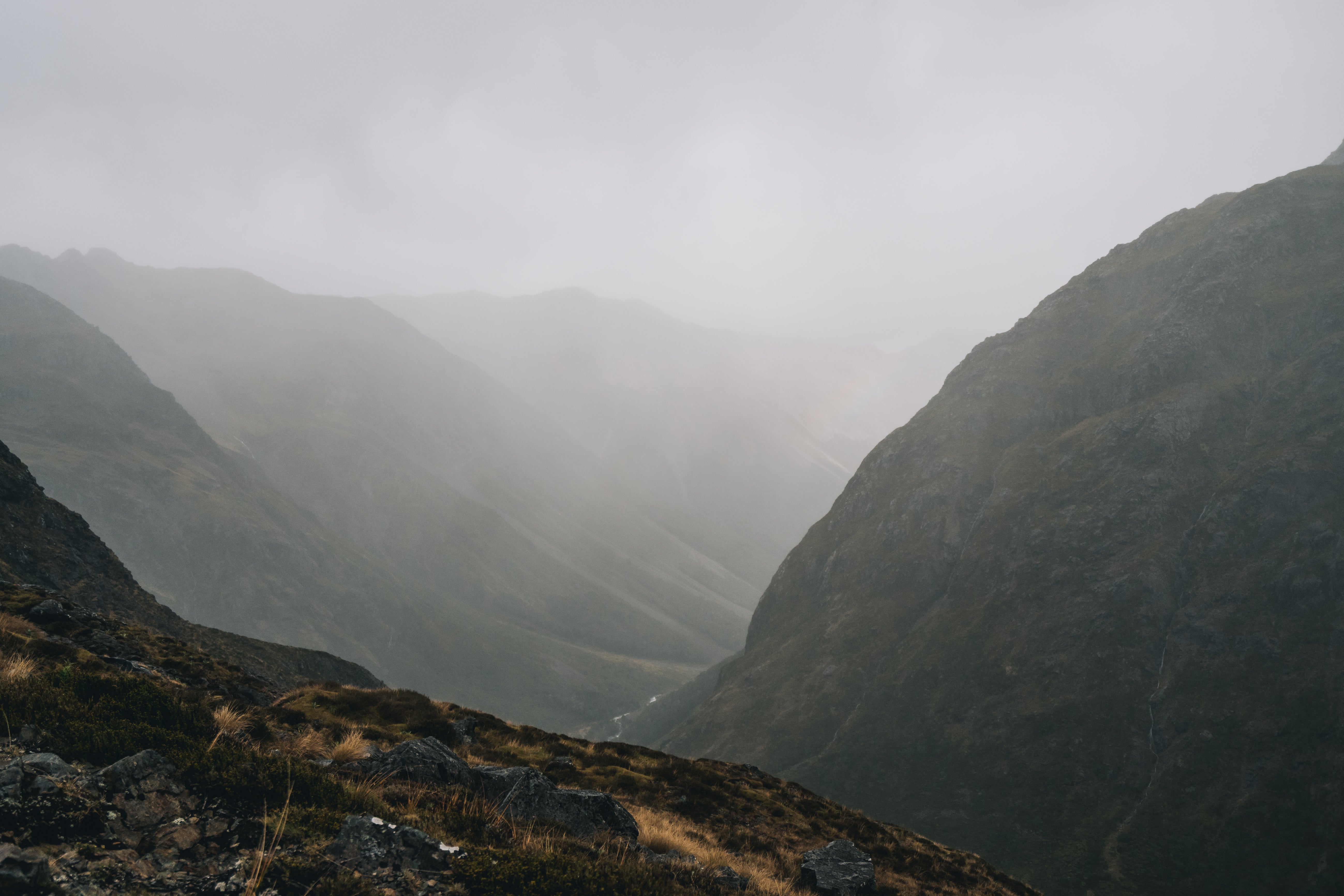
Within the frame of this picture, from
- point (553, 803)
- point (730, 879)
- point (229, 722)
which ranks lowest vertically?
point (730, 879)

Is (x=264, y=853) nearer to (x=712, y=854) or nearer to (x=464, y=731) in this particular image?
(x=712, y=854)

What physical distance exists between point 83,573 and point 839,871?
252ft

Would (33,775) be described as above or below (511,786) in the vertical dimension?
above

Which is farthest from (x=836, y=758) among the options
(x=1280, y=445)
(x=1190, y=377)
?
(x=1190, y=377)

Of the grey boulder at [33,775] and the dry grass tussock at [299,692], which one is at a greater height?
the grey boulder at [33,775]

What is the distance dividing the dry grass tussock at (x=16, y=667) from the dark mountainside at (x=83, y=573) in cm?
4712

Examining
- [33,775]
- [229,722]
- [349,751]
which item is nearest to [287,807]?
[33,775]

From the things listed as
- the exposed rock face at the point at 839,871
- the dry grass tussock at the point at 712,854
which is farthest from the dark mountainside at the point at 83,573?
the exposed rock face at the point at 839,871

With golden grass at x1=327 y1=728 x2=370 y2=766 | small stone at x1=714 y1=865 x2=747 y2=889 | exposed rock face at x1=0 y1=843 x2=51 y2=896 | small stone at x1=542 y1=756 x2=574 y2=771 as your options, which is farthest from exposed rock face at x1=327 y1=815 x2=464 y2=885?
small stone at x1=542 y1=756 x2=574 y2=771

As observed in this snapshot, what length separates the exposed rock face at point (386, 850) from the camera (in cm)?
793

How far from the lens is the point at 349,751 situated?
51.4 feet

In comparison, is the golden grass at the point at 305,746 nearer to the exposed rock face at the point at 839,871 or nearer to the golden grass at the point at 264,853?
the golden grass at the point at 264,853

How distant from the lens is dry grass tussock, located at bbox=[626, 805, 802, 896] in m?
15.7

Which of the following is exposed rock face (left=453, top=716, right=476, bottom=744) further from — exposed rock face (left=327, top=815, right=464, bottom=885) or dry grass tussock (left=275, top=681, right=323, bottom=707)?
exposed rock face (left=327, top=815, right=464, bottom=885)
